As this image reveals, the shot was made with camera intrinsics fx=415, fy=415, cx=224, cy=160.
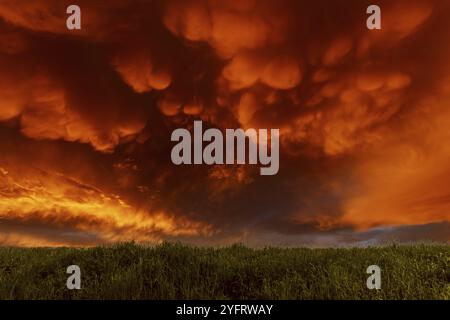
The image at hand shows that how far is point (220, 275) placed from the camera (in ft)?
32.1

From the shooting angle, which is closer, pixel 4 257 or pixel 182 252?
pixel 182 252

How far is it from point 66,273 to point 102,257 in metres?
1.06

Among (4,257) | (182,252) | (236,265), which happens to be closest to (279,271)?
(236,265)

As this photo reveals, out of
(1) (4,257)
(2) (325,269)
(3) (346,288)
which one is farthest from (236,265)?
(1) (4,257)

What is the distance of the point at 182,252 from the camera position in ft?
36.1

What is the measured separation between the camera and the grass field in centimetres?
859

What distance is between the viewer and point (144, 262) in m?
10.2

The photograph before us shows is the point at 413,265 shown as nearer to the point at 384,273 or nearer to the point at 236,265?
the point at 384,273

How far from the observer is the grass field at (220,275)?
28.2ft
